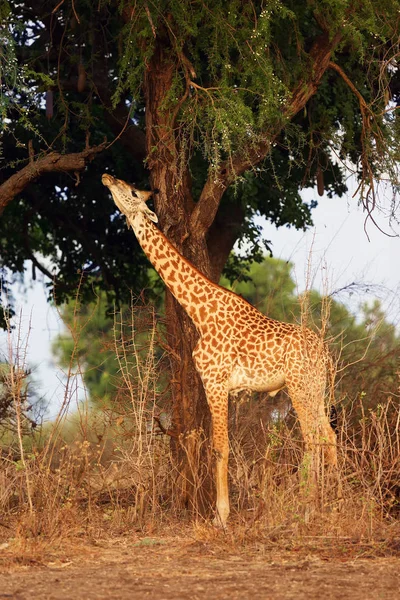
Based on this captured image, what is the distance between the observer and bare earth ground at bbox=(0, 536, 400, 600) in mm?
6398

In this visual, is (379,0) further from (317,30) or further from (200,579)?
(200,579)

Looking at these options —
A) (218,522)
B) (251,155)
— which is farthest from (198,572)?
(251,155)

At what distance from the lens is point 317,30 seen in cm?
1469

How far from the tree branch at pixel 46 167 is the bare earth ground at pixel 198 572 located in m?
4.69

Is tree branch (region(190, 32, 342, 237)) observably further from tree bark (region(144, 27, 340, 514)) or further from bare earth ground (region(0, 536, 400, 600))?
bare earth ground (region(0, 536, 400, 600))

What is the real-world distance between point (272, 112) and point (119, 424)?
3.61 metres

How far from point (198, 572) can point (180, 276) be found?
11.7ft

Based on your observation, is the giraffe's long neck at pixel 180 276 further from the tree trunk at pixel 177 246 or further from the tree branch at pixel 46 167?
the tree branch at pixel 46 167

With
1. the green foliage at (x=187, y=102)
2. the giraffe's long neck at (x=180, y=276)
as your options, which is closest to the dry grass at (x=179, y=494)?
the giraffe's long neck at (x=180, y=276)

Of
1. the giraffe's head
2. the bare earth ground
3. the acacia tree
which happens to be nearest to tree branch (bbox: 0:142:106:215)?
the acacia tree

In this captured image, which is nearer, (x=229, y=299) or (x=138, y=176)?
(x=229, y=299)

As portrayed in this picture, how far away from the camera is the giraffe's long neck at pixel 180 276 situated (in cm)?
988

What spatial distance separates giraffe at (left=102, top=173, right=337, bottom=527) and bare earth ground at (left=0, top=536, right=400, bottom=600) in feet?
4.82

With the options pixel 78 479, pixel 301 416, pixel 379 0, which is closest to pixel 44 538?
pixel 78 479
